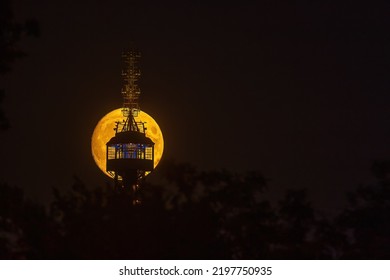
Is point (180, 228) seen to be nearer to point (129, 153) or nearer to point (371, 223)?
point (371, 223)

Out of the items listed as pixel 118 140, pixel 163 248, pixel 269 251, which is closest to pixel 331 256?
pixel 269 251

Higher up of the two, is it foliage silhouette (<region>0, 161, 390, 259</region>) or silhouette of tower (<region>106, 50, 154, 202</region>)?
silhouette of tower (<region>106, 50, 154, 202</region>)

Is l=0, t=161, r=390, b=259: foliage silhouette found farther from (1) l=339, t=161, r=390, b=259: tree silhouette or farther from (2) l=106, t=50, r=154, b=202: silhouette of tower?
(2) l=106, t=50, r=154, b=202: silhouette of tower

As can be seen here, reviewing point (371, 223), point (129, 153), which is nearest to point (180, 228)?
point (371, 223)

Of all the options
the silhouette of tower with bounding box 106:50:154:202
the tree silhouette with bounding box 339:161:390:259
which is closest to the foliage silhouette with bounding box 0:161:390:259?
the tree silhouette with bounding box 339:161:390:259

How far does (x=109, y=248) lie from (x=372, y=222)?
685 centimetres

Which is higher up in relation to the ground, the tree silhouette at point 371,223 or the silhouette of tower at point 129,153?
the silhouette of tower at point 129,153

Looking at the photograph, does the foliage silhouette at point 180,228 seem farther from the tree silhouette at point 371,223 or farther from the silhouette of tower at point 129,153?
the silhouette of tower at point 129,153

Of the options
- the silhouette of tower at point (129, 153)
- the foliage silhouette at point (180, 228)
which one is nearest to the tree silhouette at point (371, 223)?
the foliage silhouette at point (180, 228)

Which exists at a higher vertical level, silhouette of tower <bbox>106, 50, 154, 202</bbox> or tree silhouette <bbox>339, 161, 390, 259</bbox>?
silhouette of tower <bbox>106, 50, 154, 202</bbox>

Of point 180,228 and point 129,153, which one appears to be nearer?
point 180,228

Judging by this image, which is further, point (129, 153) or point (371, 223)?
point (129, 153)

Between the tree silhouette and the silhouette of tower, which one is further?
the silhouette of tower
